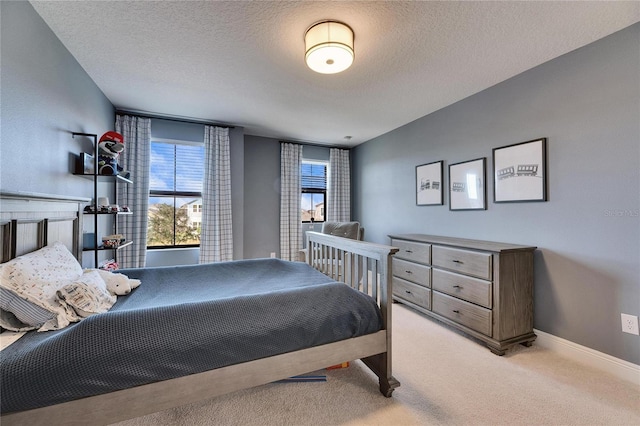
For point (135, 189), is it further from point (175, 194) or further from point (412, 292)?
point (412, 292)

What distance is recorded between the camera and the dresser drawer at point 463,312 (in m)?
2.21

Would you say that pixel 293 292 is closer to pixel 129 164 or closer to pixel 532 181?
pixel 532 181

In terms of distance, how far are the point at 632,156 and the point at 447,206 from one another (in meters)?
1.56

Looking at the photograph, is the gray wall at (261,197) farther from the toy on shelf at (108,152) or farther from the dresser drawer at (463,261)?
the dresser drawer at (463,261)

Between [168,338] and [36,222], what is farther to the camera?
[36,222]

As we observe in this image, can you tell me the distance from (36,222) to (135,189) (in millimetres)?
2041

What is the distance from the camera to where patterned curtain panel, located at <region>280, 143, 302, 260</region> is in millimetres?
4625

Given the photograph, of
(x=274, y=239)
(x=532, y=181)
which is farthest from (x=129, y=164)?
Answer: (x=532, y=181)

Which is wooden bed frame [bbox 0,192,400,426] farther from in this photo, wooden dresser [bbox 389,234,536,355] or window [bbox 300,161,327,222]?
window [bbox 300,161,327,222]

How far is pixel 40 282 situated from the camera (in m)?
1.28

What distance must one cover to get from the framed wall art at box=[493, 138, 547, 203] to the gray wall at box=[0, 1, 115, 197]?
12.2 feet

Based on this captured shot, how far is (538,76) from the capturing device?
2330mm

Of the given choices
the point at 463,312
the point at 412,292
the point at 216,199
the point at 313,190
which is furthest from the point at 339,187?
the point at 463,312

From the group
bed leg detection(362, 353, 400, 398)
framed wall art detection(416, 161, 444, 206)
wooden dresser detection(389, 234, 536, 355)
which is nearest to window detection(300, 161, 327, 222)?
framed wall art detection(416, 161, 444, 206)
